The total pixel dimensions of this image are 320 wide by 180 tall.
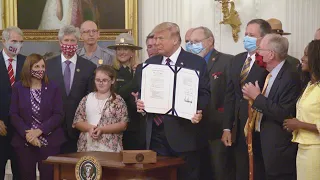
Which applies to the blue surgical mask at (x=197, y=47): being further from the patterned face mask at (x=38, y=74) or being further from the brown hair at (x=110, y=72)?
the patterned face mask at (x=38, y=74)

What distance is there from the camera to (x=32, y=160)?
6512 mm

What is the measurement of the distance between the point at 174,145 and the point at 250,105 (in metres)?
0.82

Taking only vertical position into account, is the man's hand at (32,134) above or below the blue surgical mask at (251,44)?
below

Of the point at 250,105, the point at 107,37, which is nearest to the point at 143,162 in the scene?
the point at 250,105

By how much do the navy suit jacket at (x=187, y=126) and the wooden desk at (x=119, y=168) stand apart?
231mm

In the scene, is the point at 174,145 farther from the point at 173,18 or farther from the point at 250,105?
the point at 173,18

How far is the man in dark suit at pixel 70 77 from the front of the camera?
691 cm

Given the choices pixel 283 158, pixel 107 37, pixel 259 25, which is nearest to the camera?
pixel 283 158

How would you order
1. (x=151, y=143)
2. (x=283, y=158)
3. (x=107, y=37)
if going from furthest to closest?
(x=107, y=37)
(x=151, y=143)
(x=283, y=158)

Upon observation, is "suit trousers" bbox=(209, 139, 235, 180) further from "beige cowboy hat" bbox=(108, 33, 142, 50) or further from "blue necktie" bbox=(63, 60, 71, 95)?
"blue necktie" bbox=(63, 60, 71, 95)

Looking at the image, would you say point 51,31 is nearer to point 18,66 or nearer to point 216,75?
point 18,66

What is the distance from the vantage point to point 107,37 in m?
9.26

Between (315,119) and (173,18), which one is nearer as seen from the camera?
(315,119)

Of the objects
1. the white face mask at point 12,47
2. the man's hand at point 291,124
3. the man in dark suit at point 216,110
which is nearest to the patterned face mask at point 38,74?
the white face mask at point 12,47
